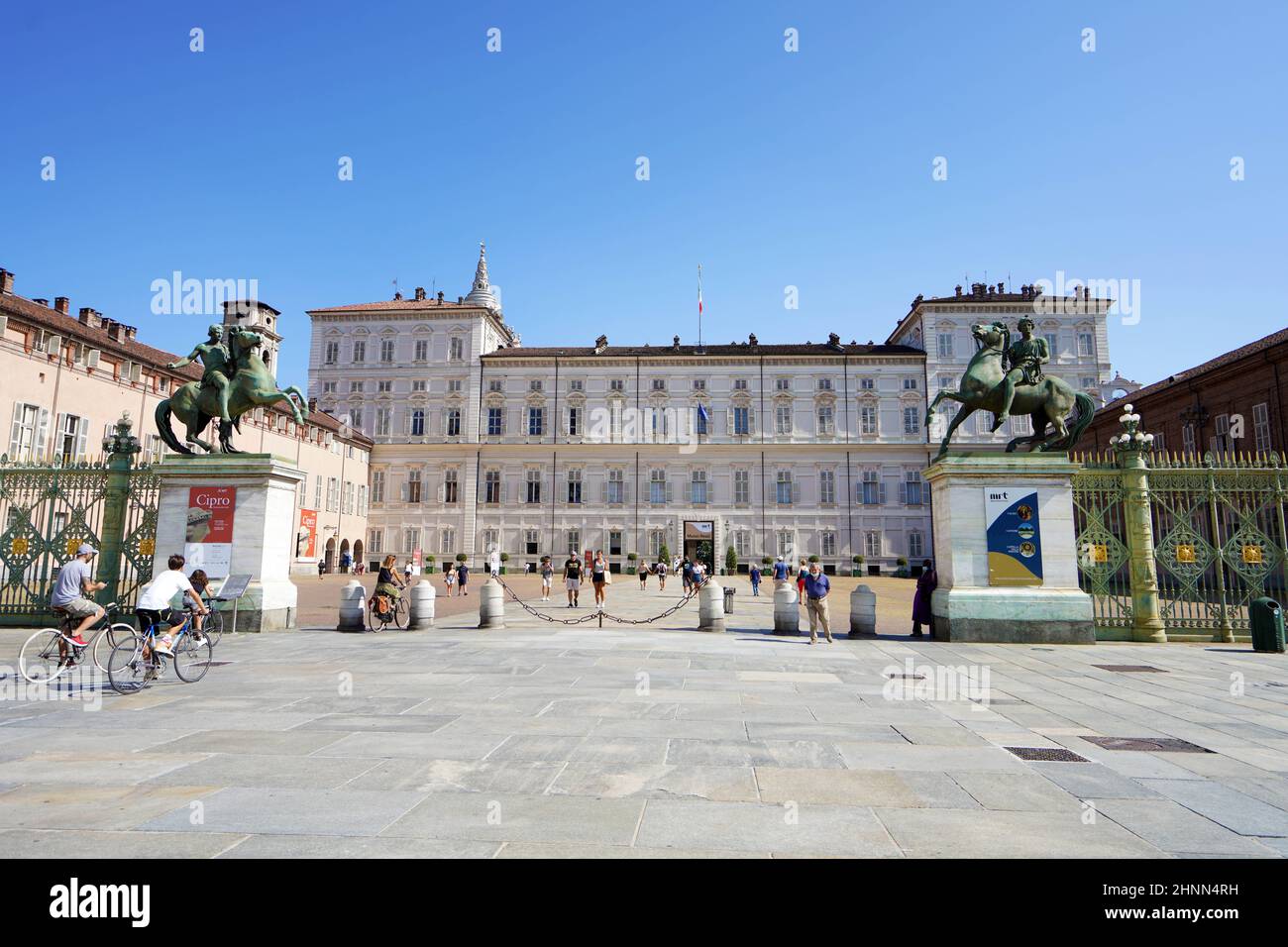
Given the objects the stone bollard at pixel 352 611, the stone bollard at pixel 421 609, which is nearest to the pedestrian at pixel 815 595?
the stone bollard at pixel 421 609

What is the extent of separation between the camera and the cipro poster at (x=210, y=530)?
13.6 m

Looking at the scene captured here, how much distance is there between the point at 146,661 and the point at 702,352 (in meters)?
48.5

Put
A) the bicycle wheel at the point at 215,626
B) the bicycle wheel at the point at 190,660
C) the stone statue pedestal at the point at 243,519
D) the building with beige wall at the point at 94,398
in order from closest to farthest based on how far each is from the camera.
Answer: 1. the bicycle wheel at the point at 190,660
2. the bicycle wheel at the point at 215,626
3. the stone statue pedestal at the point at 243,519
4. the building with beige wall at the point at 94,398

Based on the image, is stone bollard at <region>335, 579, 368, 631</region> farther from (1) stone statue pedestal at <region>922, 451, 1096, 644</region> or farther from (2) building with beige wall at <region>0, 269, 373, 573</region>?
(1) stone statue pedestal at <region>922, 451, 1096, 644</region>

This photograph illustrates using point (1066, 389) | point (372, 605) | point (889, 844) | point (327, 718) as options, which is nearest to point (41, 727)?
point (327, 718)

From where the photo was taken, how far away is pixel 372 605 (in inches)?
578

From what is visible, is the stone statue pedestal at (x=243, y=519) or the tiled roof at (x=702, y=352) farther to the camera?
the tiled roof at (x=702, y=352)

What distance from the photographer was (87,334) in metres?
30.1

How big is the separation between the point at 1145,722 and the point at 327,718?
7.50 m

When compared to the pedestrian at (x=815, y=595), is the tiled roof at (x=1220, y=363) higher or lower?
higher

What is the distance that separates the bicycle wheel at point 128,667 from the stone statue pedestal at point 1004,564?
12.1m

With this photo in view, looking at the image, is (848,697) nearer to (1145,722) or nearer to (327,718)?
(1145,722)

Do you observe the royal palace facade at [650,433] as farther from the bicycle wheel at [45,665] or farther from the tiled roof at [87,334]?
the bicycle wheel at [45,665]
